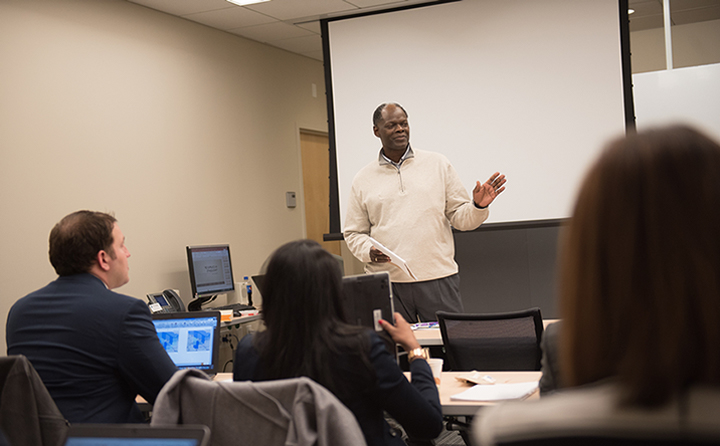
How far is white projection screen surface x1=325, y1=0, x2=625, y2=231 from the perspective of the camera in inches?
191

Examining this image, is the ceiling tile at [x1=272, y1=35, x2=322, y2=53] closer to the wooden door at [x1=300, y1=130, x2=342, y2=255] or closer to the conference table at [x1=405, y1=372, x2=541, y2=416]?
the wooden door at [x1=300, y1=130, x2=342, y2=255]

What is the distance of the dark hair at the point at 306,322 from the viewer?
1.49 metres

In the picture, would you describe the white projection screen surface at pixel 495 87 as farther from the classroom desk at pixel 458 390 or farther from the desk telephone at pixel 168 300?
the classroom desk at pixel 458 390

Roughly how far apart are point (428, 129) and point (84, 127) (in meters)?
2.58

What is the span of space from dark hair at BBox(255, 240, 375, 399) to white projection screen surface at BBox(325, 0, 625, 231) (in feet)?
12.3

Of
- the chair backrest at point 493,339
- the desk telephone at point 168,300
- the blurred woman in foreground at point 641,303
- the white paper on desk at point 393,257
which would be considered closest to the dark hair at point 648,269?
the blurred woman in foreground at point 641,303

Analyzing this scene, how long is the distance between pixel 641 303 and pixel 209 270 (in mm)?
4708

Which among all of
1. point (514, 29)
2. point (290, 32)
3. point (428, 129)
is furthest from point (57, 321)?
point (290, 32)

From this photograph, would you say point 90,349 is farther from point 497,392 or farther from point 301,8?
point 301,8

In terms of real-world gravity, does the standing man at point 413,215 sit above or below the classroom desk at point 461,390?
above

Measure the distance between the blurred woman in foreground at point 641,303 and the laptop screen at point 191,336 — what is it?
2021mm

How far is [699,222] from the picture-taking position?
2.26 feet

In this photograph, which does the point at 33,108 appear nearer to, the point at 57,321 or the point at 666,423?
the point at 57,321

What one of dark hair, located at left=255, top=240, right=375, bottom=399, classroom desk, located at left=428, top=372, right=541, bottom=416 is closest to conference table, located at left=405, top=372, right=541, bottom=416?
classroom desk, located at left=428, top=372, right=541, bottom=416
